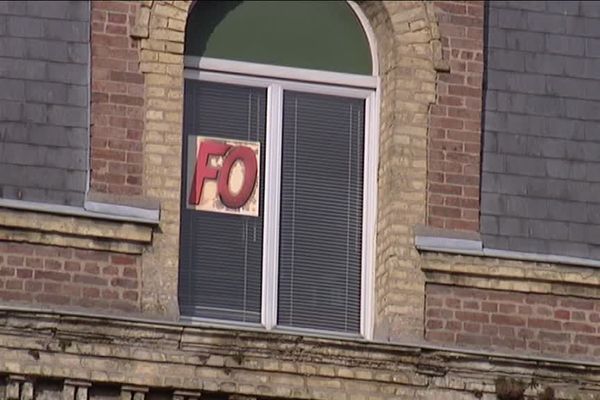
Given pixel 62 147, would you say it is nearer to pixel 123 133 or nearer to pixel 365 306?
pixel 123 133

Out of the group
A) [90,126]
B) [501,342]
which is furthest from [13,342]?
[501,342]

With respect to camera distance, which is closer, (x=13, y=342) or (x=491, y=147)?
(x=13, y=342)

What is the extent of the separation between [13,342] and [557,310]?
449 centimetres

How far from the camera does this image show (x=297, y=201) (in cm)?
2600

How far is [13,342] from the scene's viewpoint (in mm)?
24438

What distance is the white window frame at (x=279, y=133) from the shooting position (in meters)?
25.8

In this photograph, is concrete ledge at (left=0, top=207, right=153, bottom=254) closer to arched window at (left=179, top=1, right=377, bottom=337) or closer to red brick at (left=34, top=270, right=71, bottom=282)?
red brick at (left=34, top=270, right=71, bottom=282)

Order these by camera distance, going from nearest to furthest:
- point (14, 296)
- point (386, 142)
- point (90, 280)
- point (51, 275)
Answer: point (14, 296) < point (51, 275) < point (90, 280) < point (386, 142)

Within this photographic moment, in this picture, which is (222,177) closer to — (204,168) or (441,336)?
(204,168)

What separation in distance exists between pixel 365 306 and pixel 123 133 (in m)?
2.39

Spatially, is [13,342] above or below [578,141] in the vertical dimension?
below

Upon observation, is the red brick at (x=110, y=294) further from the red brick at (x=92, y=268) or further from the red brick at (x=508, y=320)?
the red brick at (x=508, y=320)

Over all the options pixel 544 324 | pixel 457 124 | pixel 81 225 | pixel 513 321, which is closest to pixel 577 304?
pixel 544 324

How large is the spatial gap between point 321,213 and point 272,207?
16.1 inches
